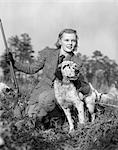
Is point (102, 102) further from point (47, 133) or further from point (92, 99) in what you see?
point (47, 133)

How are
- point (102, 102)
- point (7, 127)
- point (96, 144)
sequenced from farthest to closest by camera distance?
point (102, 102) < point (96, 144) < point (7, 127)

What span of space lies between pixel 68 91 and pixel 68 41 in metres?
0.86

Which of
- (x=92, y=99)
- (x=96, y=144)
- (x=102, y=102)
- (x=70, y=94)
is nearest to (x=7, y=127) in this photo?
(x=96, y=144)

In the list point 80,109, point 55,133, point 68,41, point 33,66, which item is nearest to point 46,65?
point 33,66

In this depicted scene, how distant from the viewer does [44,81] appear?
17.9ft

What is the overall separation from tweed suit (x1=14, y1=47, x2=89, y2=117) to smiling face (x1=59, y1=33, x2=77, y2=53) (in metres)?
0.17

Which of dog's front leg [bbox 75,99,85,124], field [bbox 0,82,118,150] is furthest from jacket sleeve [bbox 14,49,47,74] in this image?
dog's front leg [bbox 75,99,85,124]

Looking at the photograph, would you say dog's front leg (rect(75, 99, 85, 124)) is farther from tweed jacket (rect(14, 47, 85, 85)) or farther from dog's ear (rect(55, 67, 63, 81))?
tweed jacket (rect(14, 47, 85, 85))

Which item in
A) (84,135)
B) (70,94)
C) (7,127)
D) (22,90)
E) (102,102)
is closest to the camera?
(7,127)

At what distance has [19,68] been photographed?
5.46m

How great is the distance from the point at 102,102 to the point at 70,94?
1.01 meters

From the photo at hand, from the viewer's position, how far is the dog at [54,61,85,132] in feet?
15.7

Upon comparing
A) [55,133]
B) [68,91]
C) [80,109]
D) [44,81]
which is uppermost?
[44,81]

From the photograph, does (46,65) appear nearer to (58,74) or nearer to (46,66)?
(46,66)
